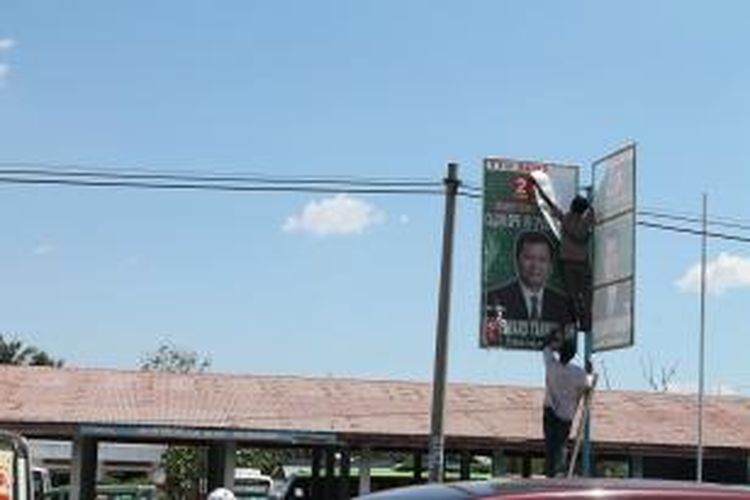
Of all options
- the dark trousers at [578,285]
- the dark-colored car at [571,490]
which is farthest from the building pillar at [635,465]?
the dark-colored car at [571,490]

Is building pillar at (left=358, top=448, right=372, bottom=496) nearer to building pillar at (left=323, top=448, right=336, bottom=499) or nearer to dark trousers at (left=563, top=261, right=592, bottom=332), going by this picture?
building pillar at (left=323, top=448, right=336, bottom=499)

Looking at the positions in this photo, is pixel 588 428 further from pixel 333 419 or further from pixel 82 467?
pixel 82 467

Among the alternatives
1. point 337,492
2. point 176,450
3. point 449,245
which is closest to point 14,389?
point 337,492

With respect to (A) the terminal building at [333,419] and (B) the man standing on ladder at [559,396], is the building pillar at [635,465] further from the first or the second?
(B) the man standing on ladder at [559,396]

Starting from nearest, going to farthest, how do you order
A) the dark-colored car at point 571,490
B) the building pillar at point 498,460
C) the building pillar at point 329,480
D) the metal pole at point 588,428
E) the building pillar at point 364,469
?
the dark-colored car at point 571,490, the metal pole at point 588,428, the building pillar at point 364,469, the building pillar at point 498,460, the building pillar at point 329,480

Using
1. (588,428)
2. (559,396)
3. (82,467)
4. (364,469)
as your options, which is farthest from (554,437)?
(82,467)

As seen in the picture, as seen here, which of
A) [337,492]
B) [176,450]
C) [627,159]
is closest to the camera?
[627,159]

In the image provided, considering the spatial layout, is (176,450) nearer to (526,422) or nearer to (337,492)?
(337,492)

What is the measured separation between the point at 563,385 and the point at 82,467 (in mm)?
15784

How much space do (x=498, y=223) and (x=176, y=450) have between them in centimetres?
4018

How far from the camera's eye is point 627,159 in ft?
58.3

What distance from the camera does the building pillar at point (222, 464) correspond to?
2822cm

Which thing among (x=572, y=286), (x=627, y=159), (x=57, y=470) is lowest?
(x=57, y=470)

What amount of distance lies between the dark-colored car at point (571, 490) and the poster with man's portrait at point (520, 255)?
13.2m
